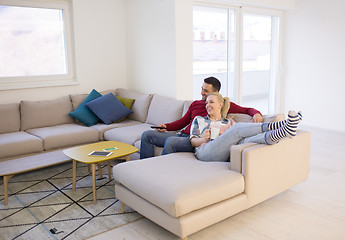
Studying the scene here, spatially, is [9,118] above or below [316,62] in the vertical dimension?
below

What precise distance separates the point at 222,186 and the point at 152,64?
10.2 feet

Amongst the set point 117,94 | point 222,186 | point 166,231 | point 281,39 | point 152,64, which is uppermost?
point 281,39

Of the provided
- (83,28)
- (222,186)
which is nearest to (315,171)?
(222,186)

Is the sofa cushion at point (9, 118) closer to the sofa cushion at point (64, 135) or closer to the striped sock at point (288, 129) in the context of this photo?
the sofa cushion at point (64, 135)

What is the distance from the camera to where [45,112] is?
4.87 metres

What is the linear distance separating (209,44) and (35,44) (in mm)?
2627

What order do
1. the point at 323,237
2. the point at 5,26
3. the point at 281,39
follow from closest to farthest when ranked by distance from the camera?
the point at 323,237 → the point at 5,26 → the point at 281,39

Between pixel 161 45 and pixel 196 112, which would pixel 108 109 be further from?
pixel 196 112

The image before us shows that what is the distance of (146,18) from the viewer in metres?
5.37

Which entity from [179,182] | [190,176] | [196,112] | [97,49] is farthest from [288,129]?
[97,49]

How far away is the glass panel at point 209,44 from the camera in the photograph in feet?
17.9

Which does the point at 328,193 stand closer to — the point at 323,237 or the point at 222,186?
the point at 323,237

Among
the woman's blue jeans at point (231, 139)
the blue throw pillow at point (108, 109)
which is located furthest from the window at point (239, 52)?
the woman's blue jeans at point (231, 139)

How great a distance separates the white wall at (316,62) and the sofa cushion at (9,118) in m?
4.90
